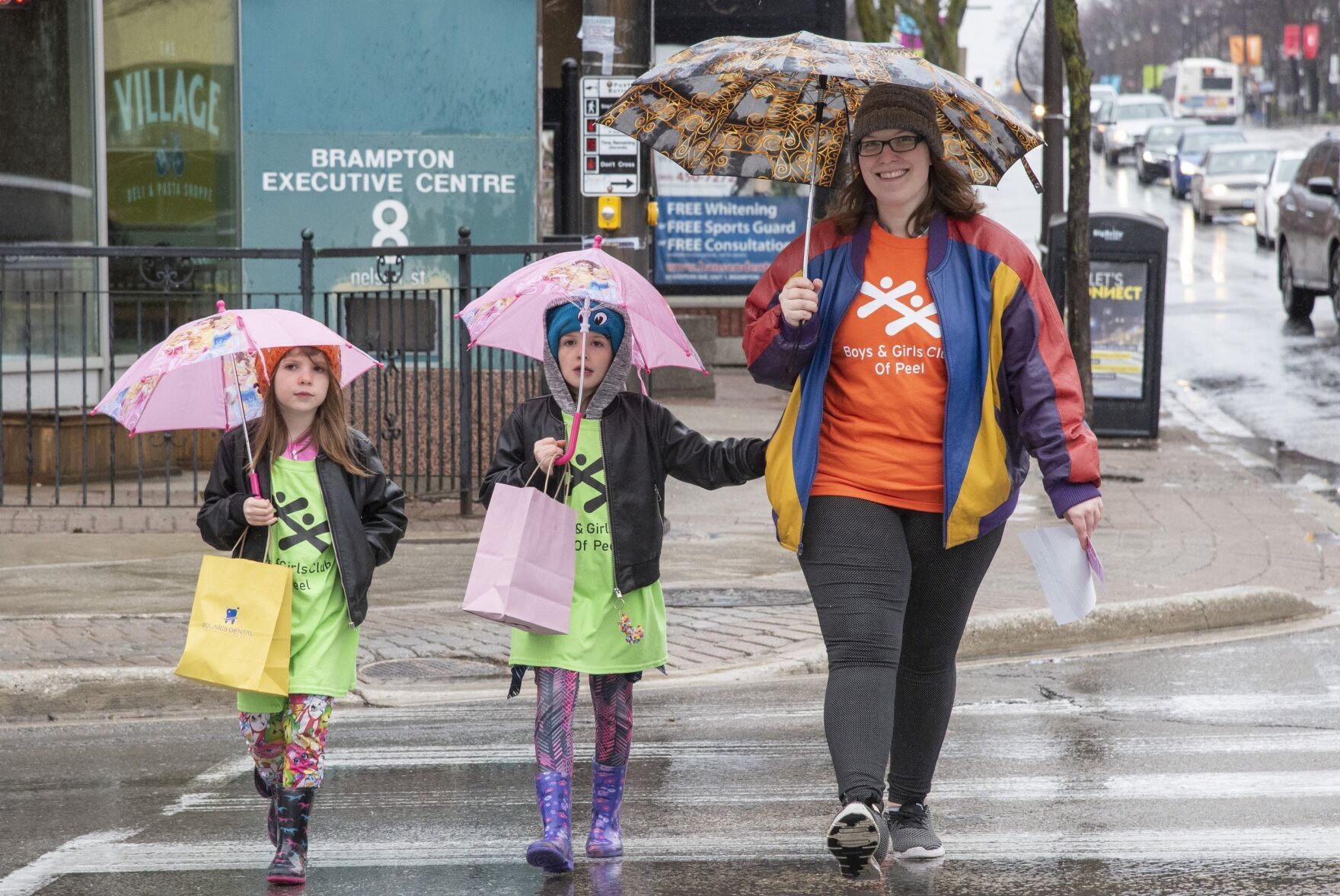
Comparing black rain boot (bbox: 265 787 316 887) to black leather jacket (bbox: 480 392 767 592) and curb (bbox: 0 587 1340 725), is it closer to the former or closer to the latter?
black leather jacket (bbox: 480 392 767 592)

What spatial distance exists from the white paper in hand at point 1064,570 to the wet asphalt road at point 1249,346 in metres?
9.55

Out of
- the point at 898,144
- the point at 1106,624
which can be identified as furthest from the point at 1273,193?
the point at 898,144

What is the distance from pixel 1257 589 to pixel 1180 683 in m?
1.73

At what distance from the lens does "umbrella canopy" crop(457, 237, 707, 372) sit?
4699mm

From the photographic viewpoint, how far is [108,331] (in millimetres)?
11953

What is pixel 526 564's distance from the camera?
450cm

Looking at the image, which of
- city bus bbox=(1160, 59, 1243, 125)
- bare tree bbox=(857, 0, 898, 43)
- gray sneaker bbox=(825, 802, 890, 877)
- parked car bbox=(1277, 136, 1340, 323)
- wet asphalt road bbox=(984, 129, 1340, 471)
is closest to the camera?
gray sneaker bbox=(825, 802, 890, 877)

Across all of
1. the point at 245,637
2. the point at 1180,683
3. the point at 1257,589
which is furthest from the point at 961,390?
the point at 1257,589

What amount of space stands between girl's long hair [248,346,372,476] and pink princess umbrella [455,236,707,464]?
40 cm

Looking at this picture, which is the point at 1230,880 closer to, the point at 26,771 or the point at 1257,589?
the point at 26,771

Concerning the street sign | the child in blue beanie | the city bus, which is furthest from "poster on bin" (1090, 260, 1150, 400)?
the city bus

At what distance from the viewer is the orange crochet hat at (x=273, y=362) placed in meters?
4.77

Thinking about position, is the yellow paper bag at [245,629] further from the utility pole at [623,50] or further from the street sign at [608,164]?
the street sign at [608,164]

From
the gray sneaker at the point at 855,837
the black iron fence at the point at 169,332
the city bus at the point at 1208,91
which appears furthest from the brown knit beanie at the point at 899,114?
the city bus at the point at 1208,91
